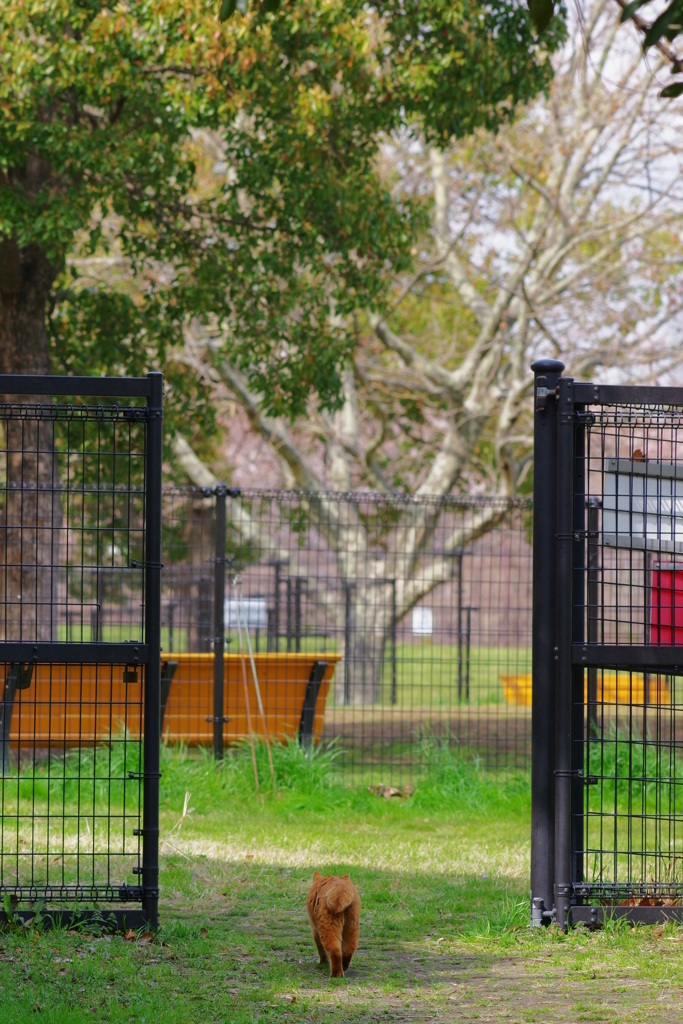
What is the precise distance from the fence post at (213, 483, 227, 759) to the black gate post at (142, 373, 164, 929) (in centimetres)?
368

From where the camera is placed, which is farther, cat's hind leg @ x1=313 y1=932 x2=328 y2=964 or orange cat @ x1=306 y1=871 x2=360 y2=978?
cat's hind leg @ x1=313 y1=932 x2=328 y2=964

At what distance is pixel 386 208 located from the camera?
33.4ft

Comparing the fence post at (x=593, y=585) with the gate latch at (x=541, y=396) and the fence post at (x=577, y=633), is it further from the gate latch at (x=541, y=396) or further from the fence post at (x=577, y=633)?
the gate latch at (x=541, y=396)

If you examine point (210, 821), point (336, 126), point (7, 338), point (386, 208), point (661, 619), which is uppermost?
point (336, 126)

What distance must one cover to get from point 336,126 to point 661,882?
7.68m

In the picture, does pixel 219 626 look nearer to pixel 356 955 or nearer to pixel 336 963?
pixel 356 955

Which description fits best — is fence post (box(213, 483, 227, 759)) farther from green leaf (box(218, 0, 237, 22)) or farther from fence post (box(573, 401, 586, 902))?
green leaf (box(218, 0, 237, 22))

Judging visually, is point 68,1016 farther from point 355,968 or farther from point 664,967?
point 664,967

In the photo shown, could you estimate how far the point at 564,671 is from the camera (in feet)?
15.4

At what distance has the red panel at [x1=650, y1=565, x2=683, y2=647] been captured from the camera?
4.70m

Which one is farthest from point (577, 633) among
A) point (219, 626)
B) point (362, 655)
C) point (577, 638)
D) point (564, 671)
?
point (362, 655)

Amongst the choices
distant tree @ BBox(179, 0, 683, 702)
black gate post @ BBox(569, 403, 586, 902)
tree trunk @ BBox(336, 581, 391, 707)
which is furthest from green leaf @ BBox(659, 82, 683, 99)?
distant tree @ BBox(179, 0, 683, 702)

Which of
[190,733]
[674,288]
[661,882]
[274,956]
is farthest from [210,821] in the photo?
[674,288]

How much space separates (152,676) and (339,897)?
127 cm
